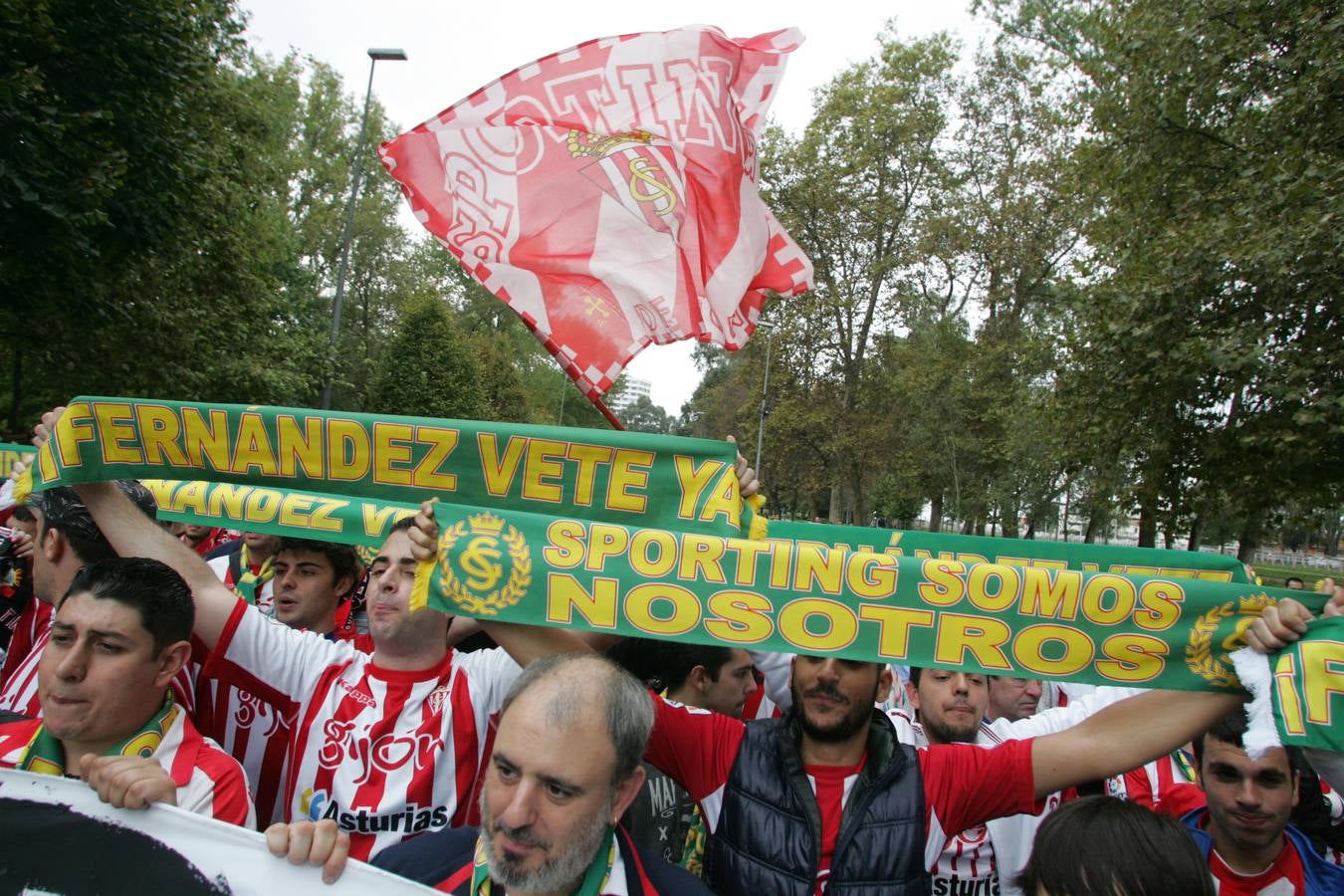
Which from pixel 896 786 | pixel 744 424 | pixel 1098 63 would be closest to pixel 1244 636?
pixel 896 786

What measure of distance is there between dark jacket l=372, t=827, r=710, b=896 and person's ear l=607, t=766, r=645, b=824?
Answer: 96 mm

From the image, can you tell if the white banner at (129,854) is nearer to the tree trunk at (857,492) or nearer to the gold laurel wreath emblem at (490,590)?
the gold laurel wreath emblem at (490,590)

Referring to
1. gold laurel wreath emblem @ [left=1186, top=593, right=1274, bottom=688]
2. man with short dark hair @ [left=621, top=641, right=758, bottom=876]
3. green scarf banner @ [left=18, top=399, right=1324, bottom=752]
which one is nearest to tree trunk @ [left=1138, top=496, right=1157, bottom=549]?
man with short dark hair @ [left=621, top=641, right=758, bottom=876]

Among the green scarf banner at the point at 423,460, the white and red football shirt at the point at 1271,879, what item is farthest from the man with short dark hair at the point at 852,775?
the white and red football shirt at the point at 1271,879

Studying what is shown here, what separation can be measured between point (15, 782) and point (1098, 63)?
54.3ft

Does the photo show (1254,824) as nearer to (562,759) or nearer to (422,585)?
(562,759)

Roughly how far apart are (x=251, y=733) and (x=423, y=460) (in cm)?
121

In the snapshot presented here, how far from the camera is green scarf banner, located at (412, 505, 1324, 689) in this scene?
229cm

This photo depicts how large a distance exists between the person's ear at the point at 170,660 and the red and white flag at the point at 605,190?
2.39m

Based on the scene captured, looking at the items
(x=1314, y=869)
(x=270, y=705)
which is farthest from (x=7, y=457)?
(x=1314, y=869)

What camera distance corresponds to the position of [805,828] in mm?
2332

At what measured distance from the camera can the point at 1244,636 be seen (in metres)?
2.24

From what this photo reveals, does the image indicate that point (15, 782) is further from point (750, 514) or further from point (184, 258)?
point (184, 258)

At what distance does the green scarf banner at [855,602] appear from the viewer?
2.29 metres
